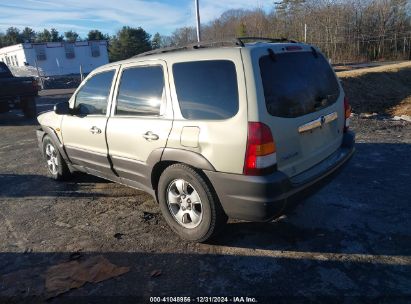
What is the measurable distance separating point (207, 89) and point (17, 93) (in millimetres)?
10875

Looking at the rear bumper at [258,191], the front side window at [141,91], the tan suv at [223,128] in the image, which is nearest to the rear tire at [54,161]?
the tan suv at [223,128]

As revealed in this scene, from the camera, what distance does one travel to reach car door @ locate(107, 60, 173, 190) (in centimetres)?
379

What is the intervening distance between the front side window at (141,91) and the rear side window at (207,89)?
261 mm

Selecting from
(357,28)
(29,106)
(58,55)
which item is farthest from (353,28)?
(29,106)

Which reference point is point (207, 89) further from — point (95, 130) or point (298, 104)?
point (95, 130)

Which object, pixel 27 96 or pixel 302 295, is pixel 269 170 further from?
pixel 27 96

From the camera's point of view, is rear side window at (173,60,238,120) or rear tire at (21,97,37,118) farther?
rear tire at (21,97,37,118)

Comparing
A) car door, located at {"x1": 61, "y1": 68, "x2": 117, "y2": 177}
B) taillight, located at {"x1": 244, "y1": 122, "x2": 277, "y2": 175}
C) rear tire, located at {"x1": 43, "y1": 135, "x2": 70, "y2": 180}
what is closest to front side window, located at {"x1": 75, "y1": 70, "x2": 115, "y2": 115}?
car door, located at {"x1": 61, "y1": 68, "x2": 117, "y2": 177}

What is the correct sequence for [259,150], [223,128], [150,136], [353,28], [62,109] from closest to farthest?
[259,150]
[223,128]
[150,136]
[62,109]
[353,28]

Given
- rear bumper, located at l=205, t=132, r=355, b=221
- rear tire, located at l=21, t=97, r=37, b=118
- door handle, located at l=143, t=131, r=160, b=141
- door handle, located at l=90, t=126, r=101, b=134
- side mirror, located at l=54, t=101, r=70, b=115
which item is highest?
side mirror, located at l=54, t=101, r=70, b=115

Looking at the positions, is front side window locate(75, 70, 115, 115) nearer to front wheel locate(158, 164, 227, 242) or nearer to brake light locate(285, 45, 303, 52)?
front wheel locate(158, 164, 227, 242)

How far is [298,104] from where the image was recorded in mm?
3480

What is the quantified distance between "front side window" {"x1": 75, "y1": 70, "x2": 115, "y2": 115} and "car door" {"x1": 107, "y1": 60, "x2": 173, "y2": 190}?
0.81ft

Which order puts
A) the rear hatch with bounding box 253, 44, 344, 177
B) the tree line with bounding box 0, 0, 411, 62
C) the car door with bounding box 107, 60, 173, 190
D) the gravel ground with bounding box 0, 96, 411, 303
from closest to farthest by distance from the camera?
the gravel ground with bounding box 0, 96, 411, 303
the rear hatch with bounding box 253, 44, 344, 177
the car door with bounding box 107, 60, 173, 190
the tree line with bounding box 0, 0, 411, 62
